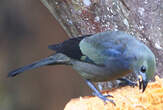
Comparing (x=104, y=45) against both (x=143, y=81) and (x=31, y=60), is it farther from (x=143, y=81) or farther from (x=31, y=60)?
(x=31, y=60)

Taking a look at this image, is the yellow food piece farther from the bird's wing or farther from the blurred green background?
the blurred green background

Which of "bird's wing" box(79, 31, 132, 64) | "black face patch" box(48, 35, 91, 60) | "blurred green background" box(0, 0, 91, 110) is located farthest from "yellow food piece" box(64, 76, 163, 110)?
"blurred green background" box(0, 0, 91, 110)

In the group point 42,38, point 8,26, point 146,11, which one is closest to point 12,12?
point 8,26

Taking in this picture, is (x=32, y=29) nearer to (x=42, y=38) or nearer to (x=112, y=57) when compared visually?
(x=42, y=38)

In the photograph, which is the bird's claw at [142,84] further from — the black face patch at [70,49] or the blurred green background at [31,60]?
the blurred green background at [31,60]

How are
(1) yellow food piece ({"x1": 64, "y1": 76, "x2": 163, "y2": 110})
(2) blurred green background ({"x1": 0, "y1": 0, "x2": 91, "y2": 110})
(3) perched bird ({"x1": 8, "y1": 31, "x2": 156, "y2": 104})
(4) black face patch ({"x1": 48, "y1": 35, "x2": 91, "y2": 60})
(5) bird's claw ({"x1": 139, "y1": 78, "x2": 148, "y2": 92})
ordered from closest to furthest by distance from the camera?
(1) yellow food piece ({"x1": 64, "y1": 76, "x2": 163, "y2": 110})
(5) bird's claw ({"x1": 139, "y1": 78, "x2": 148, "y2": 92})
(3) perched bird ({"x1": 8, "y1": 31, "x2": 156, "y2": 104})
(4) black face patch ({"x1": 48, "y1": 35, "x2": 91, "y2": 60})
(2) blurred green background ({"x1": 0, "y1": 0, "x2": 91, "y2": 110})

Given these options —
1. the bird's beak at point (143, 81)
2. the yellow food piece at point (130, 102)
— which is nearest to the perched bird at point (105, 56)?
the bird's beak at point (143, 81)
